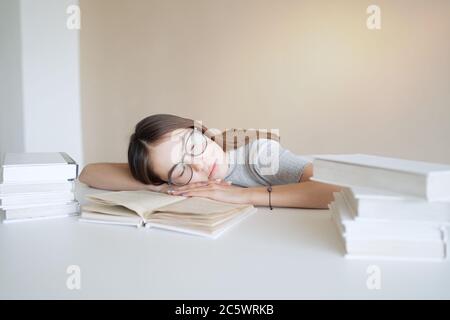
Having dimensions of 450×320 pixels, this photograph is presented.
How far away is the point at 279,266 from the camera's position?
463 mm

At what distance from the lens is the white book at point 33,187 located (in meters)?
0.67

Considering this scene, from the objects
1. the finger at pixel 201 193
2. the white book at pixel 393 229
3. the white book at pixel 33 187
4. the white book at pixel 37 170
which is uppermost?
the white book at pixel 37 170

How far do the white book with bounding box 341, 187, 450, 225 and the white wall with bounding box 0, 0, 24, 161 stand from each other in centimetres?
214

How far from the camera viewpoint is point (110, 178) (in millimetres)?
1071

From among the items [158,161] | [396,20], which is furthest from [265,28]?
[158,161]

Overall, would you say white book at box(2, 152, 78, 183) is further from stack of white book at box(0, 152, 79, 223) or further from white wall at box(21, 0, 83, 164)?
white wall at box(21, 0, 83, 164)

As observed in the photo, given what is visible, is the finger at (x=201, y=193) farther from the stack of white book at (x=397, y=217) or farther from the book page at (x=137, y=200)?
the stack of white book at (x=397, y=217)

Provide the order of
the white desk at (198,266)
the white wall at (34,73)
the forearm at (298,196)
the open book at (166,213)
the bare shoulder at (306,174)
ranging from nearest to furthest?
the white desk at (198,266), the open book at (166,213), the forearm at (298,196), the bare shoulder at (306,174), the white wall at (34,73)

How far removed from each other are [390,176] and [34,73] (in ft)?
7.16

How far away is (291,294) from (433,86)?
2131 mm

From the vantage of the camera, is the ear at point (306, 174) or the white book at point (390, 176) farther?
the ear at point (306, 174)

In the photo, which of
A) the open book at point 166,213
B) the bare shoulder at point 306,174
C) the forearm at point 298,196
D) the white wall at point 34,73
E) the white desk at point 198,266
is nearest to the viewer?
the white desk at point 198,266

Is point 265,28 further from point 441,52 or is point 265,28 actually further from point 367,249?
point 367,249

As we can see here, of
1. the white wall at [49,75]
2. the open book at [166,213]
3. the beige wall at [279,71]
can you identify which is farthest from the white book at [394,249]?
the white wall at [49,75]
